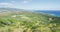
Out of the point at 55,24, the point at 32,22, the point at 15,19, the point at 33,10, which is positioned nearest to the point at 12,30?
the point at 15,19

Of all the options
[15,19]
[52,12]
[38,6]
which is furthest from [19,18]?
[52,12]

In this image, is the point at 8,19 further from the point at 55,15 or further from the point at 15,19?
the point at 55,15

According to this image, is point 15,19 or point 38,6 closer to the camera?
point 15,19

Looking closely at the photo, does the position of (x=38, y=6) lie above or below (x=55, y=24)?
above

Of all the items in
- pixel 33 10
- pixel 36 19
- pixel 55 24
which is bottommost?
pixel 55 24
